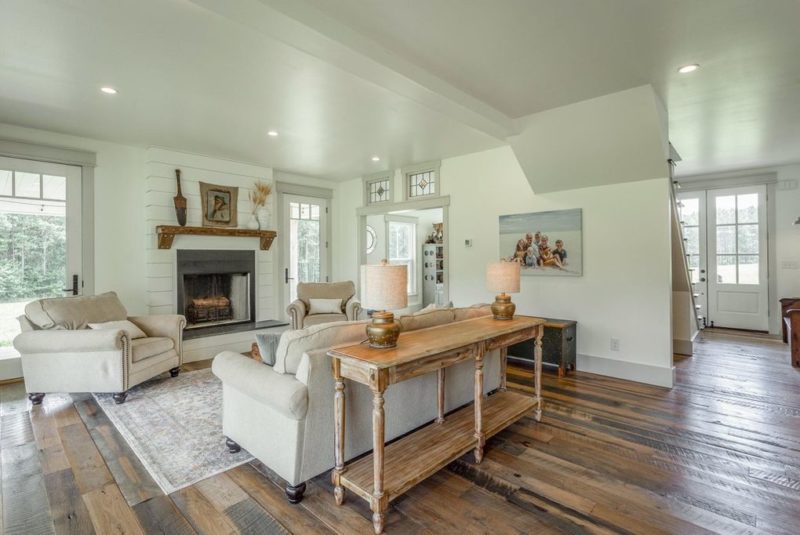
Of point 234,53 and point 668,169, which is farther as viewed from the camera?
point 668,169

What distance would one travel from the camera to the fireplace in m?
5.17

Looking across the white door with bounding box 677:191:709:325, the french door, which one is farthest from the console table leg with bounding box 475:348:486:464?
the white door with bounding box 677:191:709:325

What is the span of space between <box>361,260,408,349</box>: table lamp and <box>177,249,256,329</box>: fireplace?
3.92m

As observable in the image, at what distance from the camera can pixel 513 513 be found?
195 cm

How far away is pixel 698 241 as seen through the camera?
6949mm

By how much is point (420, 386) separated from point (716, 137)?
4670mm

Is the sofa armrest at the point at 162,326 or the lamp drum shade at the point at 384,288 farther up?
the lamp drum shade at the point at 384,288

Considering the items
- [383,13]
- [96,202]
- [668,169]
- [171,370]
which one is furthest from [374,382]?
[96,202]

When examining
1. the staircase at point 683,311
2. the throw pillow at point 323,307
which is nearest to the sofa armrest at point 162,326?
the throw pillow at point 323,307

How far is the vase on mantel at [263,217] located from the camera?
5.70 metres

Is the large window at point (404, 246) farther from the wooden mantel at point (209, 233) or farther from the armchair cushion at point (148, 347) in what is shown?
the armchair cushion at point (148, 347)

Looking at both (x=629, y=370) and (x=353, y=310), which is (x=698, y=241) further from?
(x=353, y=310)

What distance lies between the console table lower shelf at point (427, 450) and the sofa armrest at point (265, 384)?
0.44 m

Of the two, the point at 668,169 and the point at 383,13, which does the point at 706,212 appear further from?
the point at 383,13
